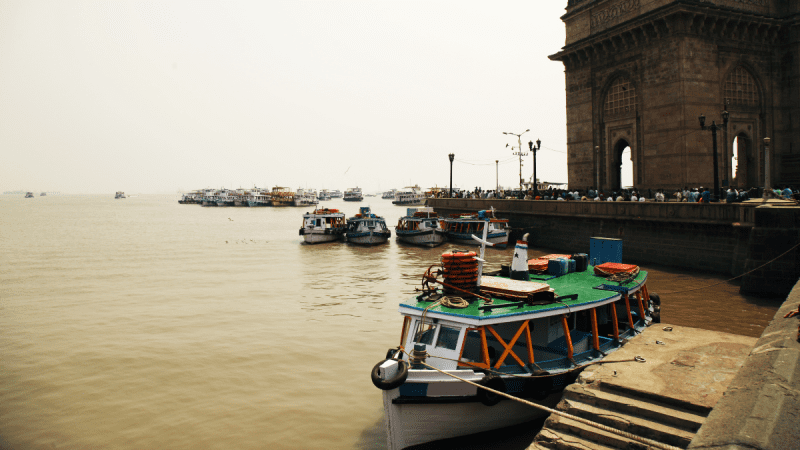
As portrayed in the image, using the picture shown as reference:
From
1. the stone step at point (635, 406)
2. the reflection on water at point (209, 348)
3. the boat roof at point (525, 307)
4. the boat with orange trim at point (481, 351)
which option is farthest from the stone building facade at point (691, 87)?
the stone step at point (635, 406)

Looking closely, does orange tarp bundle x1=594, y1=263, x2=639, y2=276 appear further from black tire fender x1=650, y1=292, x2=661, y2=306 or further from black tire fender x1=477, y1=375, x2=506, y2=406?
black tire fender x1=477, y1=375, x2=506, y2=406

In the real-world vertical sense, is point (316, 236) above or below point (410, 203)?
below

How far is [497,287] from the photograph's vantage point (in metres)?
9.31

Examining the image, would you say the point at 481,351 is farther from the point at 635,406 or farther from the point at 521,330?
the point at 635,406

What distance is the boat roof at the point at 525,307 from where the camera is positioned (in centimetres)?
804

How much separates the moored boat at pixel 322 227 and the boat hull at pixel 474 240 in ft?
34.7

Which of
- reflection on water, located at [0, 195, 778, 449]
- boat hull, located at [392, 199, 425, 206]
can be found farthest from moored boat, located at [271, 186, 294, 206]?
reflection on water, located at [0, 195, 778, 449]

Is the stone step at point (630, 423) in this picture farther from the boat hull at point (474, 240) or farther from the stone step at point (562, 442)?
the boat hull at point (474, 240)

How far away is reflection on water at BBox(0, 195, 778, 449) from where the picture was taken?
977 centimetres

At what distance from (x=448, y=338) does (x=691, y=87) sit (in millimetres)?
34806

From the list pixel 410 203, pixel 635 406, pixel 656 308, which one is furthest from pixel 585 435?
pixel 410 203

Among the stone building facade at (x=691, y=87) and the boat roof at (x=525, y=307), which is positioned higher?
the stone building facade at (x=691, y=87)

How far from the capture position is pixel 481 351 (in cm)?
819

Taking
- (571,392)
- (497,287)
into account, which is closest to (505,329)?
(497,287)
